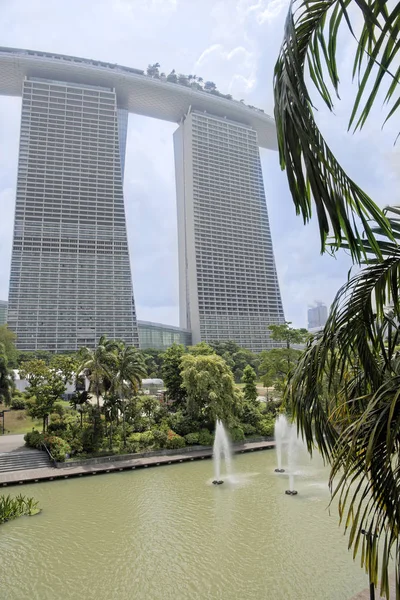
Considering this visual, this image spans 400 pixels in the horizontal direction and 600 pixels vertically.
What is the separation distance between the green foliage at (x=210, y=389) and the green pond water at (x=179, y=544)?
7.50 metres

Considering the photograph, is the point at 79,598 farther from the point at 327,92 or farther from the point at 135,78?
the point at 135,78

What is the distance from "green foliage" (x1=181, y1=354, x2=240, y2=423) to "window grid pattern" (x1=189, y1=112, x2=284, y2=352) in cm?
5576

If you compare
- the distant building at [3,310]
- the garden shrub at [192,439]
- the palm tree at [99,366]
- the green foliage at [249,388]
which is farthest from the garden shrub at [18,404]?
the distant building at [3,310]

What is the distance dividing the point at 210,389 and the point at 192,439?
10.00ft

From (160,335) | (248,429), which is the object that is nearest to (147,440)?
(248,429)

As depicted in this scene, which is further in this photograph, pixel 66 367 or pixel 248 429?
pixel 66 367

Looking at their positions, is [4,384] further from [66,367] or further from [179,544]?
[179,544]

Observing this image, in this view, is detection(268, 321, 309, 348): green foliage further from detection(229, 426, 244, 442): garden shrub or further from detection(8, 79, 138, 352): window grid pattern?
detection(8, 79, 138, 352): window grid pattern

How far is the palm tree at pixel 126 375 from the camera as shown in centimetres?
2327

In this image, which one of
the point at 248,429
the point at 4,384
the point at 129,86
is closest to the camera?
the point at 248,429

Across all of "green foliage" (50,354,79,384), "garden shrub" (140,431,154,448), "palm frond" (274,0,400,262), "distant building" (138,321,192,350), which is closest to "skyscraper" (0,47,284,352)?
"distant building" (138,321,192,350)

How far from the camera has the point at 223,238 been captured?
290 ft

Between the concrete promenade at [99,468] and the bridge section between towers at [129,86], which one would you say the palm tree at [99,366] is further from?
the bridge section between towers at [129,86]

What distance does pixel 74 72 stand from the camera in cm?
8506
